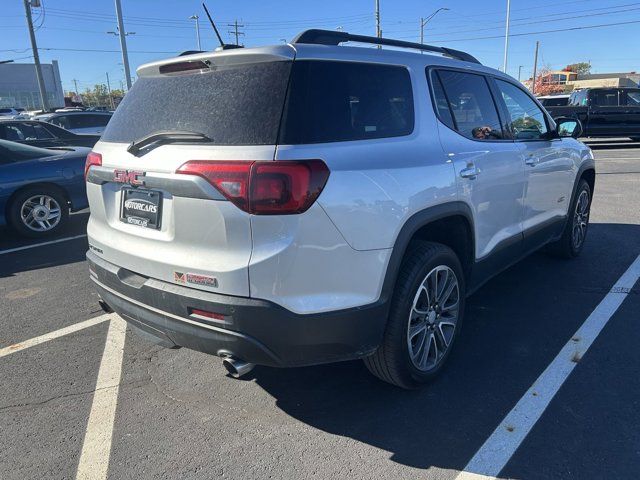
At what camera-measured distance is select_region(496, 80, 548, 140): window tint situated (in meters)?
4.08

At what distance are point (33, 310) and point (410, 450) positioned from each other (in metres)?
3.47

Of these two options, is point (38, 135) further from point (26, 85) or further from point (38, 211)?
point (26, 85)

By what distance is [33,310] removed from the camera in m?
4.34

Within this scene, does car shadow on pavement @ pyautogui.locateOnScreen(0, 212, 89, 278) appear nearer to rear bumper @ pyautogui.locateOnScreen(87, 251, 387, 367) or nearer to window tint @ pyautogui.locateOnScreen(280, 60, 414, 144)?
rear bumper @ pyautogui.locateOnScreen(87, 251, 387, 367)

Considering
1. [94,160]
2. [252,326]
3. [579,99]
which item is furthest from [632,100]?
[252,326]

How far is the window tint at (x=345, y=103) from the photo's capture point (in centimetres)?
227

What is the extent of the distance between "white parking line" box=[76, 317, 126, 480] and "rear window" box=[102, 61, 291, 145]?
1.52 meters

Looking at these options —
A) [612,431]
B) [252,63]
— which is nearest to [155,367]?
[252,63]

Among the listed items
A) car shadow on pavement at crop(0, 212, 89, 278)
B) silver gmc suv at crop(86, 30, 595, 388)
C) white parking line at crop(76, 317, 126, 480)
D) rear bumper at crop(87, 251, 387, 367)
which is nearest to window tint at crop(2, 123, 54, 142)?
car shadow on pavement at crop(0, 212, 89, 278)

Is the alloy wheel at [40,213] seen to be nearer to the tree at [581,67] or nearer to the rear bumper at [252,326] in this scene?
the rear bumper at [252,326]

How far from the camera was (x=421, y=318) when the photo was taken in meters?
2.96

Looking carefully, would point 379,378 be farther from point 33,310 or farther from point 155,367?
point 33,310

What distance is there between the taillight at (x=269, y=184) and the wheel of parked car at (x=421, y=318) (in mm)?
835

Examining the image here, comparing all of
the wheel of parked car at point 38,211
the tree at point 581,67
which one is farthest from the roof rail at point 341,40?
the tree at point 581,67
